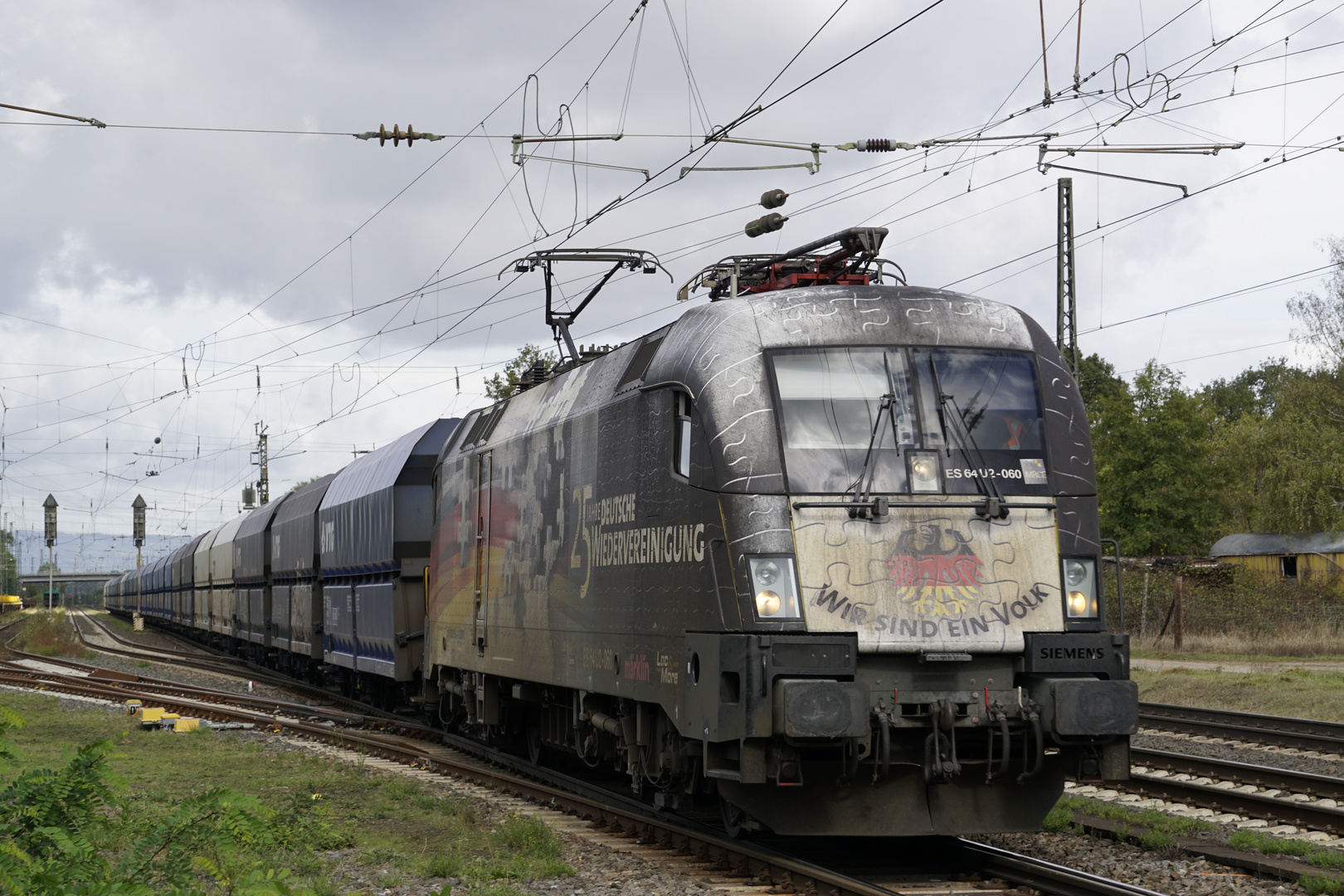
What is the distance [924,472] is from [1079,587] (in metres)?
1.22

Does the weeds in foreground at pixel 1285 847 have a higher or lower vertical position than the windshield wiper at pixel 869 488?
lower

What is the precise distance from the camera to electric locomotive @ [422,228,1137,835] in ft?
26.0

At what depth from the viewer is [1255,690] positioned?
21.1 m

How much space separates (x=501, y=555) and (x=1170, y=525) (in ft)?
122

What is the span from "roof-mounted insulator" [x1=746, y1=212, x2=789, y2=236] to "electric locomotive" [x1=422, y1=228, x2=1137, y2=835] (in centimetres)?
425

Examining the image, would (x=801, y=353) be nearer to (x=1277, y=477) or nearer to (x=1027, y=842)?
(x=1027, y=842)

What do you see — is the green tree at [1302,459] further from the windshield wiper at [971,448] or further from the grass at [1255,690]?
the windshield wiper at [971,448]

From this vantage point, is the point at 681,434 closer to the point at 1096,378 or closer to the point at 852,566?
the point at 852,566

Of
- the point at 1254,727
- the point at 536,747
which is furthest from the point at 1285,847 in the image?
the point at 1254,727

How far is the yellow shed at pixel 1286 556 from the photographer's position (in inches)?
1607

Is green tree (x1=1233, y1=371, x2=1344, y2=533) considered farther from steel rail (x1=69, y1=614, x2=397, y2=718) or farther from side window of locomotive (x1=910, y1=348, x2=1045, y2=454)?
side window of locomotive (x1=910, y1=348, x2=1045, y2=454)

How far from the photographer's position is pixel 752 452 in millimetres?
8312

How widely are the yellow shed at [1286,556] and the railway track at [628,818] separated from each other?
29.4 m

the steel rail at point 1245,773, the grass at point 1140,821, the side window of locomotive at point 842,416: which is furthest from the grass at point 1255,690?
the side window of locomotive at point 842,416
